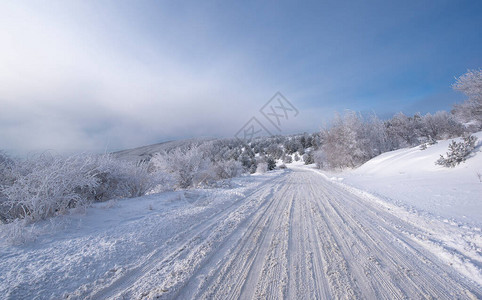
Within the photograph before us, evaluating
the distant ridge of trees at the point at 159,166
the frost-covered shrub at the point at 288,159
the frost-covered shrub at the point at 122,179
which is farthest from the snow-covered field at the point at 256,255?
the frost-covered shrub at the point at 288,159

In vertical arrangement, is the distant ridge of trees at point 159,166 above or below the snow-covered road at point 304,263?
above

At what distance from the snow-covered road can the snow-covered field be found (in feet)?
0.05

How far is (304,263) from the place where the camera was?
2.77 m

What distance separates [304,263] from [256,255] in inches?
30.6

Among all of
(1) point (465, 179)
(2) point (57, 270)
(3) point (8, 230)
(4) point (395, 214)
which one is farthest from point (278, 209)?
(1) point (465, 179)

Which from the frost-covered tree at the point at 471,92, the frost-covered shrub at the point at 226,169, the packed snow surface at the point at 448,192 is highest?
the frost-covered tree at the point at 471,92

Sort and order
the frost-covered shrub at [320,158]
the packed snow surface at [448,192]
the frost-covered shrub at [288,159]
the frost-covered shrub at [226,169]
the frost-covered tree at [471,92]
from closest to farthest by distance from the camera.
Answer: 1. the packed snow surface at [448,192]
2. the frost-covered tree at [471,92]
3. the frost-covered shrub at [226,169]
4. the frost-covered shrub at [320,158]
5. the frost-covered shrub at [288,159]

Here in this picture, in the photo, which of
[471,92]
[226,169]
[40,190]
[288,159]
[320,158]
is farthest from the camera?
[288,159]

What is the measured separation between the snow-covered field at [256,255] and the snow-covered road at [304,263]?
16mm

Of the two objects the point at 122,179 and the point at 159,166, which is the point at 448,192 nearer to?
the point at 122,179

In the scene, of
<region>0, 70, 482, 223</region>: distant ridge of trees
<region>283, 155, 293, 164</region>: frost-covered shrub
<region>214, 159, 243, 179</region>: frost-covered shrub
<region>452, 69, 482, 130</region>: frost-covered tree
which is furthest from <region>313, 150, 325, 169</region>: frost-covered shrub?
<region>283, 155, 293, 164</region>: frost-covered shrub

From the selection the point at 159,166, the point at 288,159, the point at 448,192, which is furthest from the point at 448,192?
the point at 288,159

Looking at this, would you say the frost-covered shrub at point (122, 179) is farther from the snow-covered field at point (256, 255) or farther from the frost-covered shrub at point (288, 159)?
the frost-covered shrub at point (288, 159)

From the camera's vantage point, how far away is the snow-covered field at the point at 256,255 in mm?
2248
